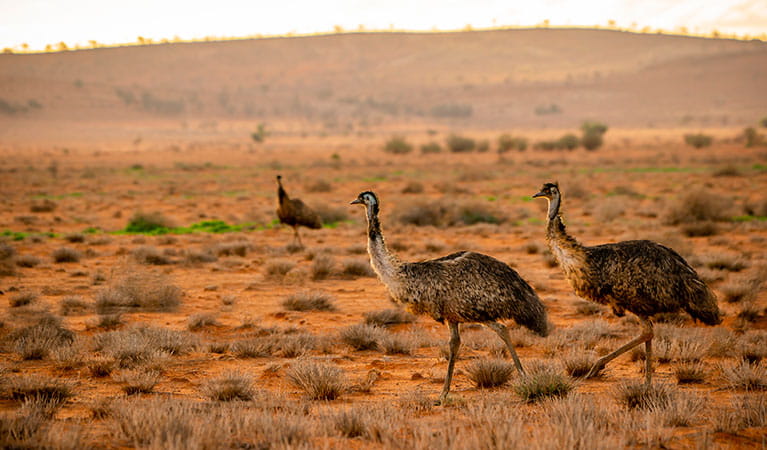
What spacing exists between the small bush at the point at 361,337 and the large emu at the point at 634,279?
9.61 feet

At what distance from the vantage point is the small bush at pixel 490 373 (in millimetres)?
7289

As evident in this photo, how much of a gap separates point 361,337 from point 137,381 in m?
3.02

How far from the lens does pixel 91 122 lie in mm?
84312

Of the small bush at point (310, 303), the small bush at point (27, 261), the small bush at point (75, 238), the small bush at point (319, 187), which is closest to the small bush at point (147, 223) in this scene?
the small bush at point (75, 238)

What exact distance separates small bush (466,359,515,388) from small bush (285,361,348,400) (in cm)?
129

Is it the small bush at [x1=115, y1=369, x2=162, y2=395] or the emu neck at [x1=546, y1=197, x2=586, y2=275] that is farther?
the emu neck at [x1=546, y1=197, x2=586, y2=275]

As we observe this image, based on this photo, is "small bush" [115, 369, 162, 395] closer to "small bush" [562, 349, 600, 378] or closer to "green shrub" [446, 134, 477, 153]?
"small bush" [562, 349, 600, 378]

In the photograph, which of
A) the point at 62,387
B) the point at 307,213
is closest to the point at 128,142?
the point at 307,213

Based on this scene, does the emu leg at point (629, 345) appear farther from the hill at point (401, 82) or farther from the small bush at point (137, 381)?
the hill at point (401, 82)

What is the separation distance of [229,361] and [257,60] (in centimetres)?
11987

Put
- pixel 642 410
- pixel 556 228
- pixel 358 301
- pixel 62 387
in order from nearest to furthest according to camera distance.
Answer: pixel 642 410 → pixel 62 387 → pixel 556 228 → pixel 358 301

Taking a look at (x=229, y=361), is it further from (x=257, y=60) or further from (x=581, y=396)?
(x=257, y=60)

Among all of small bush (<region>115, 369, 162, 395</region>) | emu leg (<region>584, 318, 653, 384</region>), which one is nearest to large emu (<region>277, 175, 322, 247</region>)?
small bush (<region>115, 369, 162, 395</region>)

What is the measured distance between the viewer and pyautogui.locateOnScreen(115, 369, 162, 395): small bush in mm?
6879
